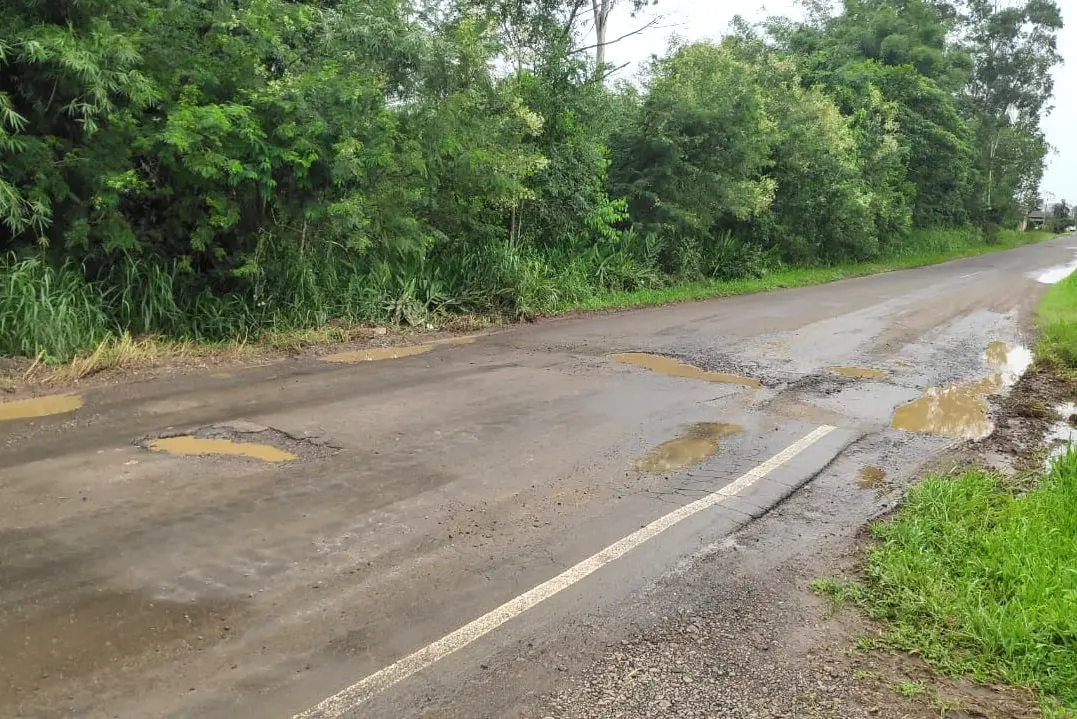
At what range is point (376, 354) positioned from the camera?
405 inches

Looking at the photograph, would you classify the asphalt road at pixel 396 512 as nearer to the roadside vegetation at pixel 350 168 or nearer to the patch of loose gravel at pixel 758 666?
the patch of loose gravel at pixel 758 666

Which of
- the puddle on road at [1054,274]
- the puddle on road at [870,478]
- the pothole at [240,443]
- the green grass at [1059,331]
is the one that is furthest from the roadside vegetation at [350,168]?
the puddle on road at [1054,274]

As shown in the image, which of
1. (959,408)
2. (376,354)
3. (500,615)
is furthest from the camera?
(376,354)

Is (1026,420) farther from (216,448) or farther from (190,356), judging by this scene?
(190,356)

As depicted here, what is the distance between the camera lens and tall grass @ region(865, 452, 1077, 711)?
3.59 m

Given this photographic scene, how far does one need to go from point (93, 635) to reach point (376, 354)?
6900 millimetres

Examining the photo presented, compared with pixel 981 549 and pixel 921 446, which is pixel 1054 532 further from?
pixel 921 446

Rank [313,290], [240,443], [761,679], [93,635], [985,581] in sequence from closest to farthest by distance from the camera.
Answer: [761,679] < [93,635] < [985,581] < [240,443] < [313,290]

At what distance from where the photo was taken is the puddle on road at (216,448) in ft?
19.6

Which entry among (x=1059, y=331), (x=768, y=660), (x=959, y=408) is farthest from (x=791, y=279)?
(x=768, y=660)

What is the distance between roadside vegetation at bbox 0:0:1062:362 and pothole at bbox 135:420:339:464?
120 inches

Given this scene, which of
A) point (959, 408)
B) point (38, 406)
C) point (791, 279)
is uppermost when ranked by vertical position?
point (38, 406)

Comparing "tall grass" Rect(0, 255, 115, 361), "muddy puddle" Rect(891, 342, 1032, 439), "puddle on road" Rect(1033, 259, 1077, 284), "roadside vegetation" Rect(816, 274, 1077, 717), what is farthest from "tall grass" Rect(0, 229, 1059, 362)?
"puddle on road" Rect(1033, 259, 1077, 284)

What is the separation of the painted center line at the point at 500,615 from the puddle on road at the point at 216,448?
2.66 meters
